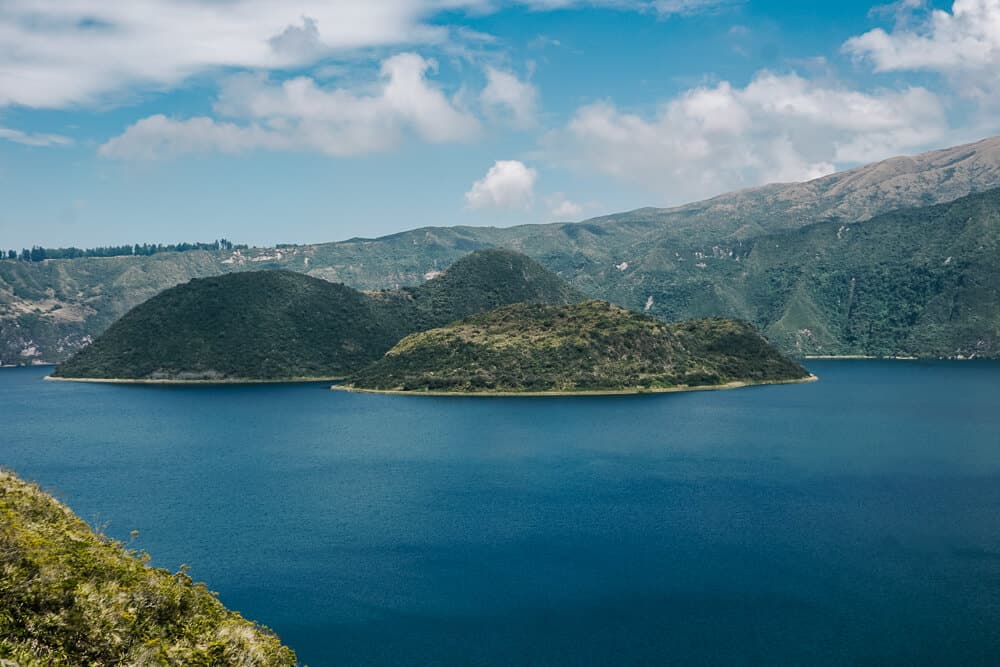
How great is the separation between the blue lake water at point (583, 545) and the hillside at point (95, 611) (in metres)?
24.3

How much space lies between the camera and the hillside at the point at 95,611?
131 ft

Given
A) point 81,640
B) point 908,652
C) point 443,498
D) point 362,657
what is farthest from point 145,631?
point 443,498

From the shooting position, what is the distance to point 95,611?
1684 inches

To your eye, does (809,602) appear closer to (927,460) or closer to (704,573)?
(704,573)

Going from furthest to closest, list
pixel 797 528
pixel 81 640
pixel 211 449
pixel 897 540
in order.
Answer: pixel 211 449 < pixel 797 528 < pixel 897 540 < pixel 81 640

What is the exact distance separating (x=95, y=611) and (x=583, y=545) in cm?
7430

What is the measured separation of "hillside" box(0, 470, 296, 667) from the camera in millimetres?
39781

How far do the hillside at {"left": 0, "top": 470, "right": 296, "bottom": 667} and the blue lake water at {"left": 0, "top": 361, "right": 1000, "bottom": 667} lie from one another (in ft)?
79.7

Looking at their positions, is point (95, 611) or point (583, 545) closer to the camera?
point (95, 611)

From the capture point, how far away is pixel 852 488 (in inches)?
5418

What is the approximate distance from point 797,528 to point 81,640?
98.6 meters

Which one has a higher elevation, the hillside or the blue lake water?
the hillside

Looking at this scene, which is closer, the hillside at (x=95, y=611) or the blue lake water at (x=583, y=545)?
the hillside at (x=95, y=611)

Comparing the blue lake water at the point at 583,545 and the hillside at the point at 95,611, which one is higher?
the hillside at the point at 95,611
